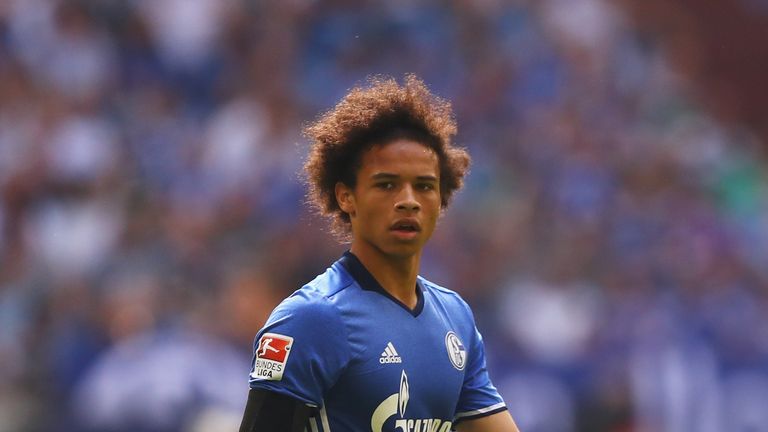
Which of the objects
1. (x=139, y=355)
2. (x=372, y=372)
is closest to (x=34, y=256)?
(x=139, y=355)

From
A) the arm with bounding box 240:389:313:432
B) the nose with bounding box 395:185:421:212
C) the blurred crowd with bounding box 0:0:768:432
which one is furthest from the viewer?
the blurred crowd with bounding box 0:0:768:432

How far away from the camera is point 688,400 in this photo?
8828 mm

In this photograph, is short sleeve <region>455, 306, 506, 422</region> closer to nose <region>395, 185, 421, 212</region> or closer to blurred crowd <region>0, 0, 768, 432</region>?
nose <region>395, 185, 421, 212</region>

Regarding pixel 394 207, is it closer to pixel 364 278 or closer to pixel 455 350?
pixel 364 278

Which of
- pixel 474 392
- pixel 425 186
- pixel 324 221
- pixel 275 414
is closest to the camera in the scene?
pixel 275 414

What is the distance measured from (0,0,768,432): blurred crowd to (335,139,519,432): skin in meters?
3.88

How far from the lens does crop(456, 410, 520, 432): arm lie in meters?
4.21

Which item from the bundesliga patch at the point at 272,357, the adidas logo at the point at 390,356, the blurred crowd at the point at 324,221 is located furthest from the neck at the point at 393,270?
the blurred crowd at the point at 324,221

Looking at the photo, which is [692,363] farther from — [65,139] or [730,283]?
[65,139]

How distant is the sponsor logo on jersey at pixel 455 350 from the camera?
156 inches

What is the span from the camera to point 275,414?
3.55 metres

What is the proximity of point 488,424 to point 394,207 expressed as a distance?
875 mm

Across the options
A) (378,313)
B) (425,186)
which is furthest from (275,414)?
(425,186)

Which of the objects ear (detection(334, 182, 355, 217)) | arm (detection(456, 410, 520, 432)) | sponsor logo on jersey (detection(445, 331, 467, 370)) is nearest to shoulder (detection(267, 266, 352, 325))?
ear (detection(334, 182, 355, 217))
